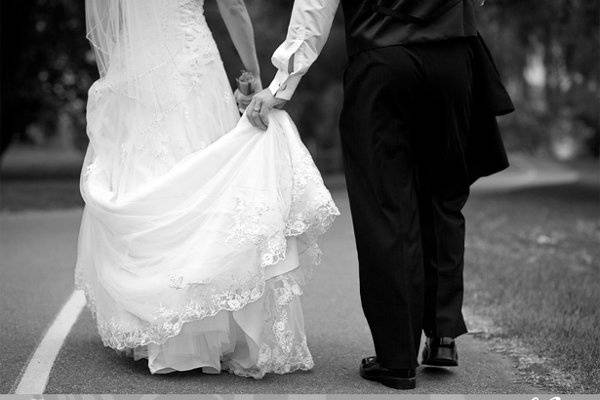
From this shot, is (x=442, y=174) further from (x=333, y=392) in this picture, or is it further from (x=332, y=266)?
(x=332, y=266)

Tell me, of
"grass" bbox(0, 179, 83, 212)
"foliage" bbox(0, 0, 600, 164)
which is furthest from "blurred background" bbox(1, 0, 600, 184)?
"grass" bbox(0, 179, 83, 212)

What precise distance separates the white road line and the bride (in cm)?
35

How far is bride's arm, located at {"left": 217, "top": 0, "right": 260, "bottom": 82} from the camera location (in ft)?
14.7

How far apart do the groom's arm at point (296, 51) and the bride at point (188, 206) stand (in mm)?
106

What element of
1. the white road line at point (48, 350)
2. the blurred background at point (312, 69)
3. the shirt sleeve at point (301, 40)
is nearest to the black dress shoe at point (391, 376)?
Answer: the shirt sleeve at point (301, 40)

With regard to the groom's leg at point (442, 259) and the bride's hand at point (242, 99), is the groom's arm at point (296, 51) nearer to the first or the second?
the bride's hand at point (242, 99)

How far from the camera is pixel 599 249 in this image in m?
10.5

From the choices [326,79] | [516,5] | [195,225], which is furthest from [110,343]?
[326,79]

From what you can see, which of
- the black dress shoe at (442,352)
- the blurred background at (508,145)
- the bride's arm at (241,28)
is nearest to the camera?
the black dress shoe at (442,352)

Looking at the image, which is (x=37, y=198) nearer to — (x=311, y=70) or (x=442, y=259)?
(x=442, y=259)

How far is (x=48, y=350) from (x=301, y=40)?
2.09 m

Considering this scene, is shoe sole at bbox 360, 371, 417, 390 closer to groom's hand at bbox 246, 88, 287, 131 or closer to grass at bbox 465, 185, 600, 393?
grass at bbox 465, 185, 600, 393

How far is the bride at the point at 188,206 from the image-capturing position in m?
4.07

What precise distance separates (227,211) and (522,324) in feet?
8.30
